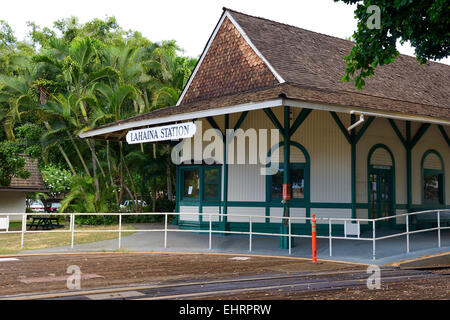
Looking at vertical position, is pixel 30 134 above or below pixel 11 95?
below

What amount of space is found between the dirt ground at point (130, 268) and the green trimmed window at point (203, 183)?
18.1 ft

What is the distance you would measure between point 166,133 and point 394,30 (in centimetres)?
752

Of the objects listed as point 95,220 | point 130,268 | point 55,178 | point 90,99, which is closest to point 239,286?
point 130,268

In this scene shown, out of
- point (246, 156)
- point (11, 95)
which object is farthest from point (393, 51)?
point (11, 95)

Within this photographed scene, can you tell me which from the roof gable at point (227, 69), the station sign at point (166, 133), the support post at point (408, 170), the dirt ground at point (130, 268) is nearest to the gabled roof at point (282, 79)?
the roof gable at point (227, 69)

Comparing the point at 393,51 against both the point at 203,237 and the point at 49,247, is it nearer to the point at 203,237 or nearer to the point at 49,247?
the point at 203,237

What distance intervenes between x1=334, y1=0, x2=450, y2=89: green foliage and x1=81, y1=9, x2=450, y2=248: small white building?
3.26m

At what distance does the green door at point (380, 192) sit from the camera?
18.0 m

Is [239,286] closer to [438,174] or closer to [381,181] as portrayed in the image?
[381,181]

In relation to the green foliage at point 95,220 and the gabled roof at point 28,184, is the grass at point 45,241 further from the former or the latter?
the gabled roof at point 28,184

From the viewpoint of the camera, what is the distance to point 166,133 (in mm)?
15859

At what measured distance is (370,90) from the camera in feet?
60.5

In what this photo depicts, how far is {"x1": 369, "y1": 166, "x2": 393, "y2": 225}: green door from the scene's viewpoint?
17953 millimetres

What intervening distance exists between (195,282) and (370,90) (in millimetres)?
12042
